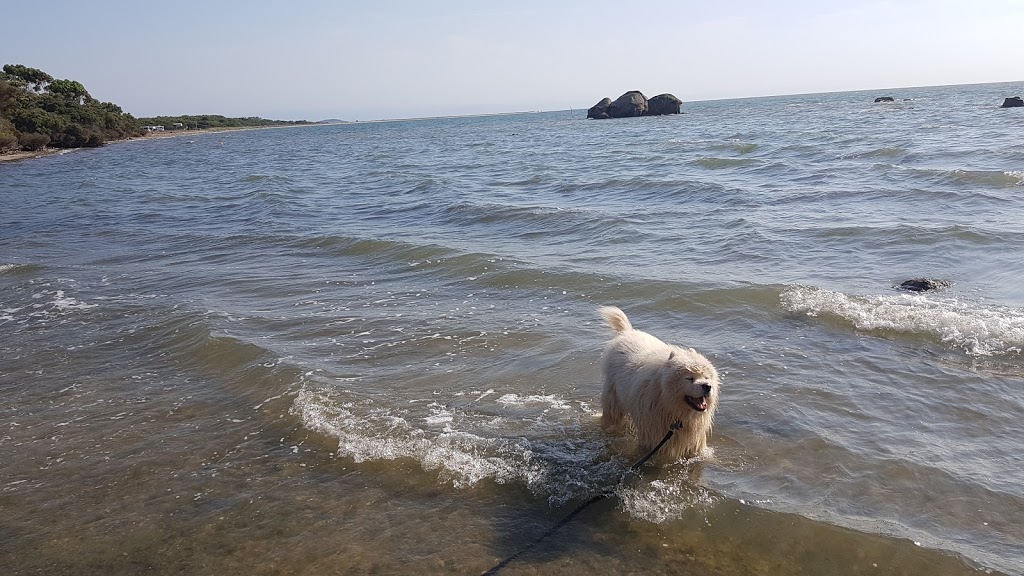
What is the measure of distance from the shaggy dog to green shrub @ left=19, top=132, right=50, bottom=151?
65919 mm

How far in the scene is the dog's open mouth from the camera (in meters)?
4.88

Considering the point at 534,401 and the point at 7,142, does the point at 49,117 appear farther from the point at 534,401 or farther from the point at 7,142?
the point at 534,401

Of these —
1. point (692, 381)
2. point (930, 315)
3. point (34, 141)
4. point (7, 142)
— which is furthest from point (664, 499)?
point (34, 141)

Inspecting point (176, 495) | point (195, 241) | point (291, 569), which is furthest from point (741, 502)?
point (195, 241)

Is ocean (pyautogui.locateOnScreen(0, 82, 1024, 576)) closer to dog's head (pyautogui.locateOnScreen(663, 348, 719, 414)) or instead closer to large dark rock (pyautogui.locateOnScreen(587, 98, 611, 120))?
dog's head (pyautogui.locateOnScreen(663, 348, 719, 414))

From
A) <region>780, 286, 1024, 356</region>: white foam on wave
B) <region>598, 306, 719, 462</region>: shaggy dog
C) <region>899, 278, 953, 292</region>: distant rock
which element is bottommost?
<region>780, 286, 1024, 356</region>: white foam on wave

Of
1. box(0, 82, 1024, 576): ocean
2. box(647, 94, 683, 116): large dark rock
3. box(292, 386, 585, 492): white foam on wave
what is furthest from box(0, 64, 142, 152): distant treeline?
box(647, 94, 683, 116): large dark rock

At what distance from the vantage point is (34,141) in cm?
5712

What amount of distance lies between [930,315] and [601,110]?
100 meters

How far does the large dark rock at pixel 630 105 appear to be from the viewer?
97.6 m

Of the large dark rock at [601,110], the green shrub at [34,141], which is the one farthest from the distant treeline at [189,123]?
the large dark rock at [601,110]

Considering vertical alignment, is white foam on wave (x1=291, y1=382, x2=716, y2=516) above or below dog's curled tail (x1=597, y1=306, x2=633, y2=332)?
below

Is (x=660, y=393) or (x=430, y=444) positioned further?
(x=430, y=444)

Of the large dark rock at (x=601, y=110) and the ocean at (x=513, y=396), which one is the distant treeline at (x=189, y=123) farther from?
the ocean at (x=513, y=396)
